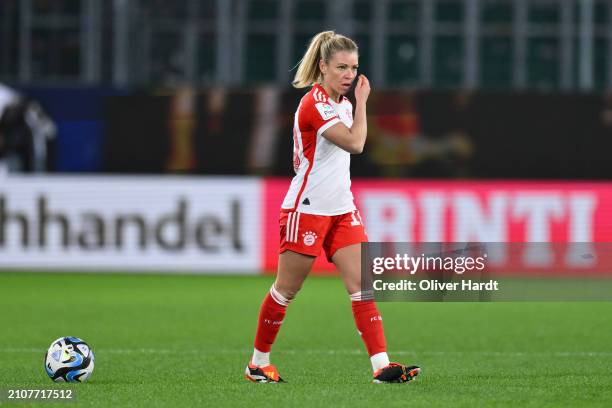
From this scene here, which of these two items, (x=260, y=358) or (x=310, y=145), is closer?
(x=310, y=145)

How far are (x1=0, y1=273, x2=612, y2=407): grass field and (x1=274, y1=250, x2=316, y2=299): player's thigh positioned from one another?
22.4 inches

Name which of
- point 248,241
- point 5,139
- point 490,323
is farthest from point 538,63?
point 490,323

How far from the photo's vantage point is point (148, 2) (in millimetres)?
24594

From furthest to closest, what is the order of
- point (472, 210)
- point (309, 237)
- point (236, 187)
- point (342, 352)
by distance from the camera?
1. point (236, 187)
2. point (472, 210)
3. point (342, 352)
4. point (309, 237)

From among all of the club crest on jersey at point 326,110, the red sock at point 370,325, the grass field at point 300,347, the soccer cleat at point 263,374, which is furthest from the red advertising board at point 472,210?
the club crest on jersey at point 326,110

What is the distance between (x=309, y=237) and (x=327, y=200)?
0.78ft

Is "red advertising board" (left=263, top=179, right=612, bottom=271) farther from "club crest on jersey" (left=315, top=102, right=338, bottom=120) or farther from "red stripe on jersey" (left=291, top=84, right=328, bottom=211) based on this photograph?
"club crest on jersey" (left=315, top=102, right=338, bottom=120)

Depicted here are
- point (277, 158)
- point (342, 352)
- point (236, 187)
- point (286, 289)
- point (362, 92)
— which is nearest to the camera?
point (362, 92)

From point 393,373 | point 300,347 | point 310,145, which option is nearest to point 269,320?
point 393,373

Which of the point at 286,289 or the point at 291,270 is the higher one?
the point at 291,270

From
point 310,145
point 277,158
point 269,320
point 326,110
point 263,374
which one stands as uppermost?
point 326,110

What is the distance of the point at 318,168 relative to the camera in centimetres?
723

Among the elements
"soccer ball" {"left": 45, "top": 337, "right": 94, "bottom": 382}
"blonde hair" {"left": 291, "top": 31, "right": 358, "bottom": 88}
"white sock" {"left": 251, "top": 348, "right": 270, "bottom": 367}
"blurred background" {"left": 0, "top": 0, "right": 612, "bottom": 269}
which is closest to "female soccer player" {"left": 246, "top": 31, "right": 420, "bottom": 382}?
"blonde hair" {"left": 291, "top": 31, "right": 358, "bottom": 88}

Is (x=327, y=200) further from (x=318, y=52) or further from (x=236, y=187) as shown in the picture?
(x=236, y=187)
